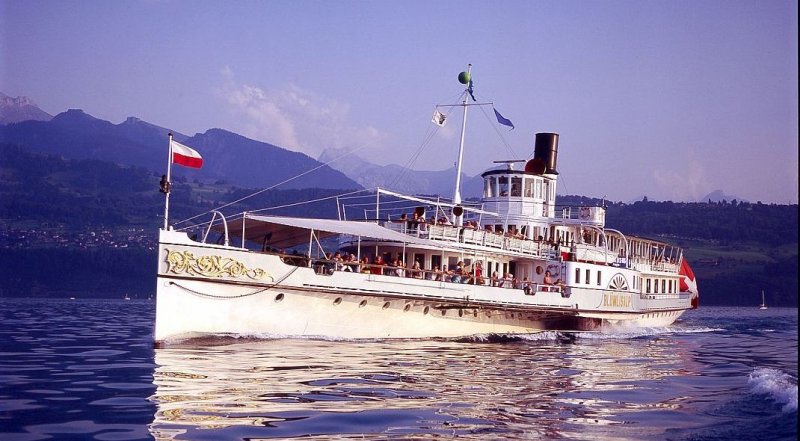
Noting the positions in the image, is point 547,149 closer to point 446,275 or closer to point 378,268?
point 446,275

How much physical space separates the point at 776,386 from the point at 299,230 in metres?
18.9

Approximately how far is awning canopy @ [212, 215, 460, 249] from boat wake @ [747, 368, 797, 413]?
45.5ft

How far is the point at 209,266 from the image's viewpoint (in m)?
26.3

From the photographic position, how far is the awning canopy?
29.1 m

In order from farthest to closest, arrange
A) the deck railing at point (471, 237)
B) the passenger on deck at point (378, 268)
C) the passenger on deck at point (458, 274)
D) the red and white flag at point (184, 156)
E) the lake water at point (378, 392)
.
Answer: the deck railing at point (471, 237) → the passenger on deck at point (458, 274) → the passenger on deck at point (378, 268) → the red and white flag at point (184, 156) → the lake water at point (378, 392)

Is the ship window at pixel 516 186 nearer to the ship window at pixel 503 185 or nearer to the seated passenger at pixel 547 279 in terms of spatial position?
the ship window at pixel 503 185

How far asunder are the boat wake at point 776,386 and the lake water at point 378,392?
Answer: 54mm

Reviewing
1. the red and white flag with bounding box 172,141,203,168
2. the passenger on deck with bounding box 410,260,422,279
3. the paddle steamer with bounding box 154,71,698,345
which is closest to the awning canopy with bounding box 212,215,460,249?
the paddle steamer with bounding box 154,71,698,345

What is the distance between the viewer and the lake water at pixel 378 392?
519 inches

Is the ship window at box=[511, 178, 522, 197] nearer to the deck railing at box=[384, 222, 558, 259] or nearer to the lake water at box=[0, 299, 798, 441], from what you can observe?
the deck railing at box=[384, 222, 558, 259]

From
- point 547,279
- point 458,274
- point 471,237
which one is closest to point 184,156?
point 458,274

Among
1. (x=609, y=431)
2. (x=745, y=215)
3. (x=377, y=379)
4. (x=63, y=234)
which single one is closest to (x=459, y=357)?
(x=377, y=379)

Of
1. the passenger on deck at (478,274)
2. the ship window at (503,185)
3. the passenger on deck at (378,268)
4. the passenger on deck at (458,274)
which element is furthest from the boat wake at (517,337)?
the ship window at (503,185)

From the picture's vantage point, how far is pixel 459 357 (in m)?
25.4
